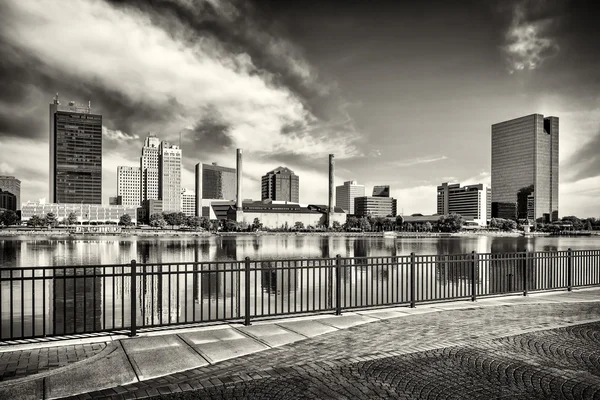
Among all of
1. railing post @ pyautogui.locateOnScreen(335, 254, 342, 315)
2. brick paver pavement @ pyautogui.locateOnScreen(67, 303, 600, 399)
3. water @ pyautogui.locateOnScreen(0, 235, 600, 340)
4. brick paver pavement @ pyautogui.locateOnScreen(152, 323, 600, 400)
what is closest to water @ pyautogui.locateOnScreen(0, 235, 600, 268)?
water @ pyautogui.locateOnScreen(0, 235, 600, 340)

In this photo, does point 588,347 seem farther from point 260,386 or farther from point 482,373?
point 260,386

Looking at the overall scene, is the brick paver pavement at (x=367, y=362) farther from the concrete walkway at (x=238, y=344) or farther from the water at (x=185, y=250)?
the water at (x=185, y=250)

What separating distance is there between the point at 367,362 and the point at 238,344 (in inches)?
107

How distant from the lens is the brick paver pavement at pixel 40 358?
23.7 ft

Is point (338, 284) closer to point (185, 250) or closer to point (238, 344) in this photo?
point (238, 344)

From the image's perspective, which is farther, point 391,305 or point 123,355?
point 391,305

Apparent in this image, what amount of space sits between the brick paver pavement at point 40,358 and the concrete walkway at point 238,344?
0.06 meters

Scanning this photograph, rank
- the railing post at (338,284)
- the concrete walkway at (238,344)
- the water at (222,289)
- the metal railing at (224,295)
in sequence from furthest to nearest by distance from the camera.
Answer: the railing post at (338,284), the water at (222,289), the metal railing at (224,295), the concrete walkway at (238,344)

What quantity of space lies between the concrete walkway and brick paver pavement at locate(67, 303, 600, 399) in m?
0.04

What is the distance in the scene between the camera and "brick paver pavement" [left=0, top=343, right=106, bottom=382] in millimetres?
7230

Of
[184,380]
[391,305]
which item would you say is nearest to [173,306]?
[391,305]

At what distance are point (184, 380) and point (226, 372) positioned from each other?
70 cm

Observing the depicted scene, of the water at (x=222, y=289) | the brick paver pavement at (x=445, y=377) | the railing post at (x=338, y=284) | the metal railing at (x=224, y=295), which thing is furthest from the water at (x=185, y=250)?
the brick paver pavement at (x=445, y=377)

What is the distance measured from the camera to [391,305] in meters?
13.8
